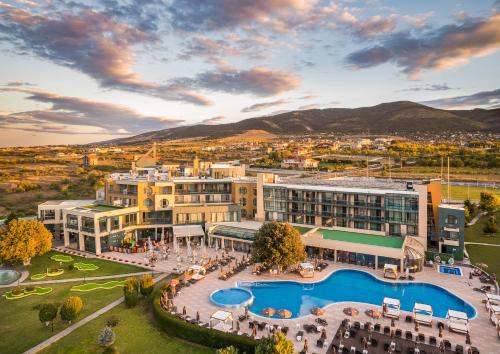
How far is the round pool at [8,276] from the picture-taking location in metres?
39.4

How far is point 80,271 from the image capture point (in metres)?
43.7

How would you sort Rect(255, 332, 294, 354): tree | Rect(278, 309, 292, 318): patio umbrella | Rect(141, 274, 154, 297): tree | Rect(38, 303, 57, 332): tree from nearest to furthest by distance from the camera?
Rect(255, 332, 294, 354): tree
Rect(38, 303, 57, 332): tree
Rect(278, 309, 292, 318): patio umbrella
Rect(141, 274, 154, 297): tree

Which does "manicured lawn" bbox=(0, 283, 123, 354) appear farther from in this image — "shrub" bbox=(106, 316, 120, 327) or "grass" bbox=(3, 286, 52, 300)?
"shrub" bbox=(106, 316, 120, 327)

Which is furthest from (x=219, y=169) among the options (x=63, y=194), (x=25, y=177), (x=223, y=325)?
(x=25, y=177)

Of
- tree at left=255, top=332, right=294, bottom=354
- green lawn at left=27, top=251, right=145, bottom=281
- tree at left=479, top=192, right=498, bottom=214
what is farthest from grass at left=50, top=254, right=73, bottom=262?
tree at left=479, top=192, right=498, bottom=214

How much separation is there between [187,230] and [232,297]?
→ 20.8 meters

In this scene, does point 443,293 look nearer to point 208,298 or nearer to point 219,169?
point 208,298

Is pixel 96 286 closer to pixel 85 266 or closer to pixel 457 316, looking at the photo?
pixel 85 266

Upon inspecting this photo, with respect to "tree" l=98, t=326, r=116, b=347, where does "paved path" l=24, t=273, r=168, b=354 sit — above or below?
below

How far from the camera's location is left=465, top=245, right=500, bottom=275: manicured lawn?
42.4m

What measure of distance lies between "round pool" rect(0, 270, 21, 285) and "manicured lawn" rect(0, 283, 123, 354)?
3.40m

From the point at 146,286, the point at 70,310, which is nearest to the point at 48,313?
the point at 70,310

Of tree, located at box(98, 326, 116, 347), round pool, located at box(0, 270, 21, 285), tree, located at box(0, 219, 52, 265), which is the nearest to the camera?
tree, located at box(98, 326, 116, 347)

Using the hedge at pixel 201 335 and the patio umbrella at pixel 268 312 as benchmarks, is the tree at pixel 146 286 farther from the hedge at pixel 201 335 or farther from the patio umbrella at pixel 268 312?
the patio umbrella at pixel 268 312
